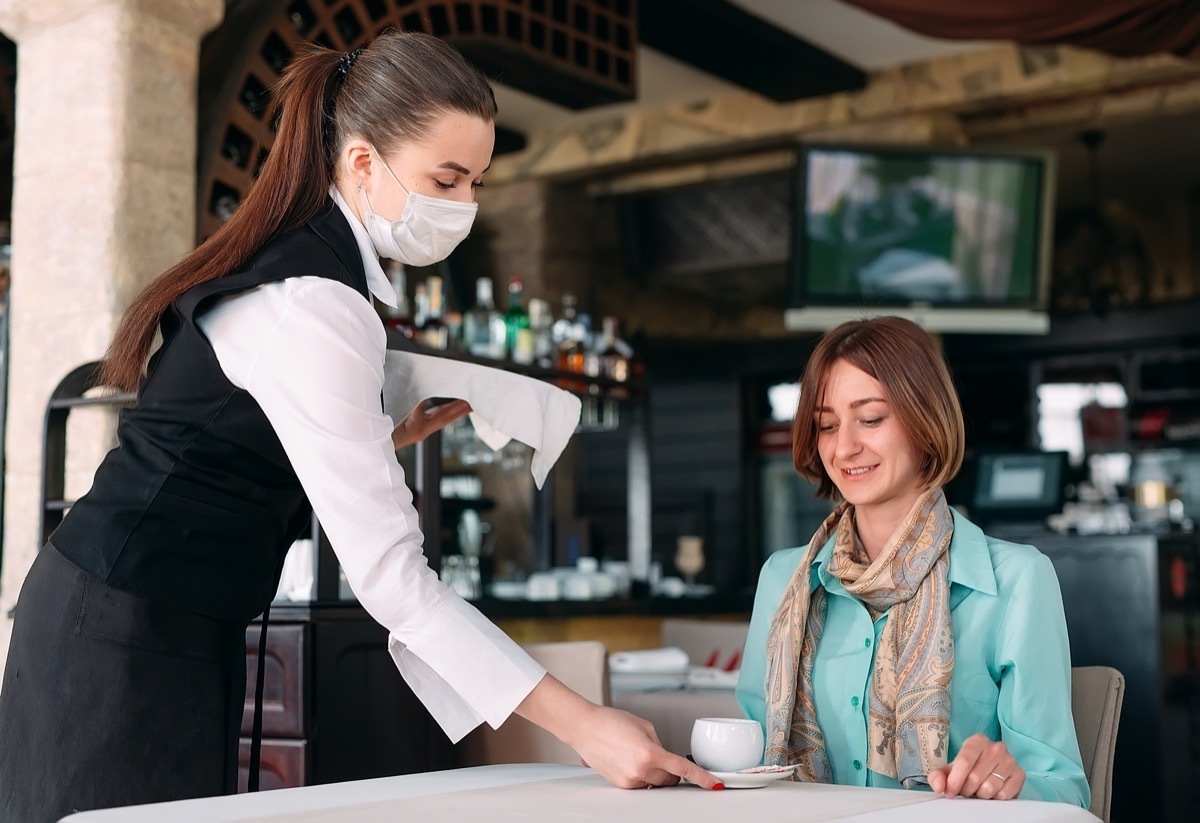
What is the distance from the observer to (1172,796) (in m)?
3.68

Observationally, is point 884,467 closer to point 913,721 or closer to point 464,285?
point 913,721

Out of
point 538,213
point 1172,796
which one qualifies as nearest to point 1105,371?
point 538,213

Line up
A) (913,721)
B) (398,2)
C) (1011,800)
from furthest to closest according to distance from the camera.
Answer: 1. (398,2)
2. (913,721)
3. (1011,800)

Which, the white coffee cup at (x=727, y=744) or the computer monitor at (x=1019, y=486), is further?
the computer monitor at (x=1019, y=486)

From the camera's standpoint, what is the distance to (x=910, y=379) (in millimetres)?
1920

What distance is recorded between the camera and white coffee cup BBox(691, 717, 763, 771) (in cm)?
134

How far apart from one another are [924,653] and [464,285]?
5.42m

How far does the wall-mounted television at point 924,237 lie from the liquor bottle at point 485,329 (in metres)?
1.28

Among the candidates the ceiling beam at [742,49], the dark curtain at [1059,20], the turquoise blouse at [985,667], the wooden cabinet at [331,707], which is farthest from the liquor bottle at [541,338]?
the turquoise blouse at [985,667]

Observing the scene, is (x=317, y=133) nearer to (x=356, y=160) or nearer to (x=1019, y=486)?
(x=356, y=160)

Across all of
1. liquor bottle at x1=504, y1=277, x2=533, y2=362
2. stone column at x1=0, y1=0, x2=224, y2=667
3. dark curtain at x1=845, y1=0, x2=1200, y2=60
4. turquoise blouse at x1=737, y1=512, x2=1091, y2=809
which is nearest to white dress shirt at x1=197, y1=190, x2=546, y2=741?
turquoise blouse at x1=737, y1=512, x2=1091, y2=809

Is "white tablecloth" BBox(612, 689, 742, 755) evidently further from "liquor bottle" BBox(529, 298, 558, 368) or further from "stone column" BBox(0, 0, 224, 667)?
"liquor bottle" BBox(529, 298, 558, 368)

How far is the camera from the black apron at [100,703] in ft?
4.55

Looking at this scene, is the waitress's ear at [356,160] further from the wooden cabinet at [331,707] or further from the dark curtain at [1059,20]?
the dark curtain at [1059,20]
